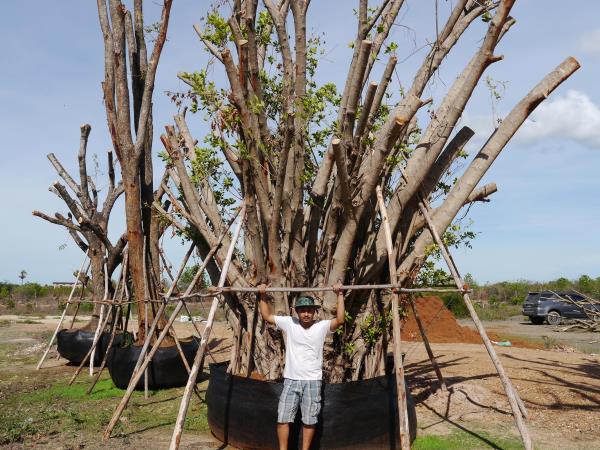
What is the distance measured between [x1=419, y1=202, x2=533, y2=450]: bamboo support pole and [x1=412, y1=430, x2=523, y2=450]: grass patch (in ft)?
0.99

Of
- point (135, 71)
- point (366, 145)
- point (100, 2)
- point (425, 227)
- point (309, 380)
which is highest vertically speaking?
point (100, 2)

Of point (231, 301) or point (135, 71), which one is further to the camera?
point (135, 71)

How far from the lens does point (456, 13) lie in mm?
6668

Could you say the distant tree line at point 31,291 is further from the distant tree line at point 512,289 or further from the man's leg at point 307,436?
the man's leg at point 307,436

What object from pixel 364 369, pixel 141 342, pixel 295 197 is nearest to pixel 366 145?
pixel 295 197

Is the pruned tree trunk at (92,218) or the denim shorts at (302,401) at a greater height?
the pruned tree trunk at (92,218)

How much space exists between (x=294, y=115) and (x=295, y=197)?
3.02 feet

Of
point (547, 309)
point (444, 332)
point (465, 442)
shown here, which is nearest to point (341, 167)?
point (465, 442)

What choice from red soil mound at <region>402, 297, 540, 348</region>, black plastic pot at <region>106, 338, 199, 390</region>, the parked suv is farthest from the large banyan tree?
the parked suv

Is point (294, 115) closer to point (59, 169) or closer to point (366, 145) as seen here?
point (366, 145)

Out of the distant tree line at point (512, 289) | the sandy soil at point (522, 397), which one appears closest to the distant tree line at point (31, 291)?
the distant tree line at point (512, 289)

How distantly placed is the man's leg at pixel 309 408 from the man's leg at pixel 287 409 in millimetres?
65

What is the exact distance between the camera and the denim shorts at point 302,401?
5285mm

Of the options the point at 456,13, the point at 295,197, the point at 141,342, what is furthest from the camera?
the point at 141,342
